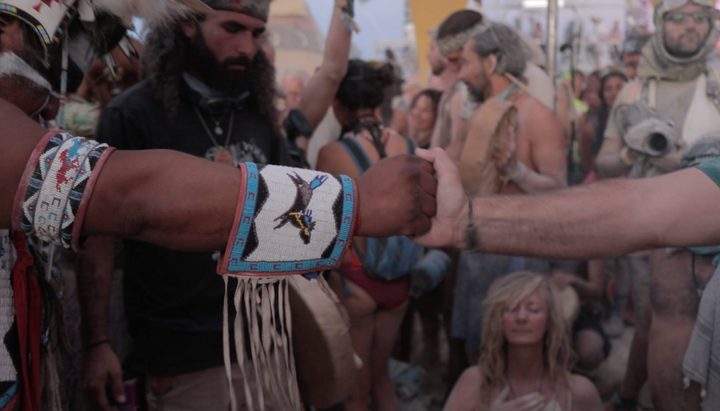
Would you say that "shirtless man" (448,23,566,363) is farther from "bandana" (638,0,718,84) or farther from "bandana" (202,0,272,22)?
"bandana" (202,0,272,22)

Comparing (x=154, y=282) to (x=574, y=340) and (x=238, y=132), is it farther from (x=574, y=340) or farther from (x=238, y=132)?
(x=574, y=340)

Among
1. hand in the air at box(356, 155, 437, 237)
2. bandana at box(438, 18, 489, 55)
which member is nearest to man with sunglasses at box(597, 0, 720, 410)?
bandana at box(438, 18, 489, 55)

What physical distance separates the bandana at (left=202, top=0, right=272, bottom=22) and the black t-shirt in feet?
1.71

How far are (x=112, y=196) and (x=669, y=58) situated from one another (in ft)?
13.5

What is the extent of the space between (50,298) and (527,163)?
3010 mm

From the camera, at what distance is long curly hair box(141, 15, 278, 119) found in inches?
109

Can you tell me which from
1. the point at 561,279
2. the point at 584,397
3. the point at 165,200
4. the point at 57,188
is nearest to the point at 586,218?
the point at 165,200

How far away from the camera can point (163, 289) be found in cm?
263

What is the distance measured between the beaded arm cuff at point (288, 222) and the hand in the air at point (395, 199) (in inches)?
2.4

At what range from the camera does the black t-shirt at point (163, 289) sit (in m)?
2.61

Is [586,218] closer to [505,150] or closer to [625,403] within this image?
[505,150]

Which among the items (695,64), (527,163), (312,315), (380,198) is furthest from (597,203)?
(695,64)

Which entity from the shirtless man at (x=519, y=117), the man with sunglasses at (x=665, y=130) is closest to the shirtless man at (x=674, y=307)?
the man with sunglasses at (x=665, y=130)

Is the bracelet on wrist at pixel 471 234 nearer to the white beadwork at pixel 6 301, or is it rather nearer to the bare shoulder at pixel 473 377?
the white beadwork at pixel 6 301
